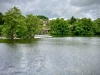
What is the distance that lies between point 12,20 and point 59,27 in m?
46.9

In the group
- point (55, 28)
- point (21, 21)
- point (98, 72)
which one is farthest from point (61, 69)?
point (55, 28)

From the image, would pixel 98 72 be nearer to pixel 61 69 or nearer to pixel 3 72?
pixel 61 69

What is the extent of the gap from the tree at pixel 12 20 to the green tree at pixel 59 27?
142 feet

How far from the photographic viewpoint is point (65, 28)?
9738cm

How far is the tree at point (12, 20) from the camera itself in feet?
173

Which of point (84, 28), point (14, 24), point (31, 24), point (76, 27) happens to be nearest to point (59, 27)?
point (76, 27)

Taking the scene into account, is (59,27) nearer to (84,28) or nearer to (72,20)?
(84,28)

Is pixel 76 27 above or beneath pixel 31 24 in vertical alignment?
beneath

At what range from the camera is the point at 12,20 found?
2069 inches

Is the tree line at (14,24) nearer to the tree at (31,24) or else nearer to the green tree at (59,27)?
the tree at (31,24)

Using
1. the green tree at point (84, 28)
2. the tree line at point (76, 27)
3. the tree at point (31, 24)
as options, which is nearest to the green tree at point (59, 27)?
the tree line at point (76, 27)

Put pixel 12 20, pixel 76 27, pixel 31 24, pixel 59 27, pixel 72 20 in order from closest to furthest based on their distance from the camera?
pixel 12 20 → pixel 31 24 → pixel 59 27 → pixel 76 27 → pixel 72 20

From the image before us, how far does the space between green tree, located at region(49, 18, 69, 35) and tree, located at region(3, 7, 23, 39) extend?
142 ft

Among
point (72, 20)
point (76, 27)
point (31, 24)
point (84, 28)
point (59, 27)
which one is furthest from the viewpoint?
point (72, 20)
